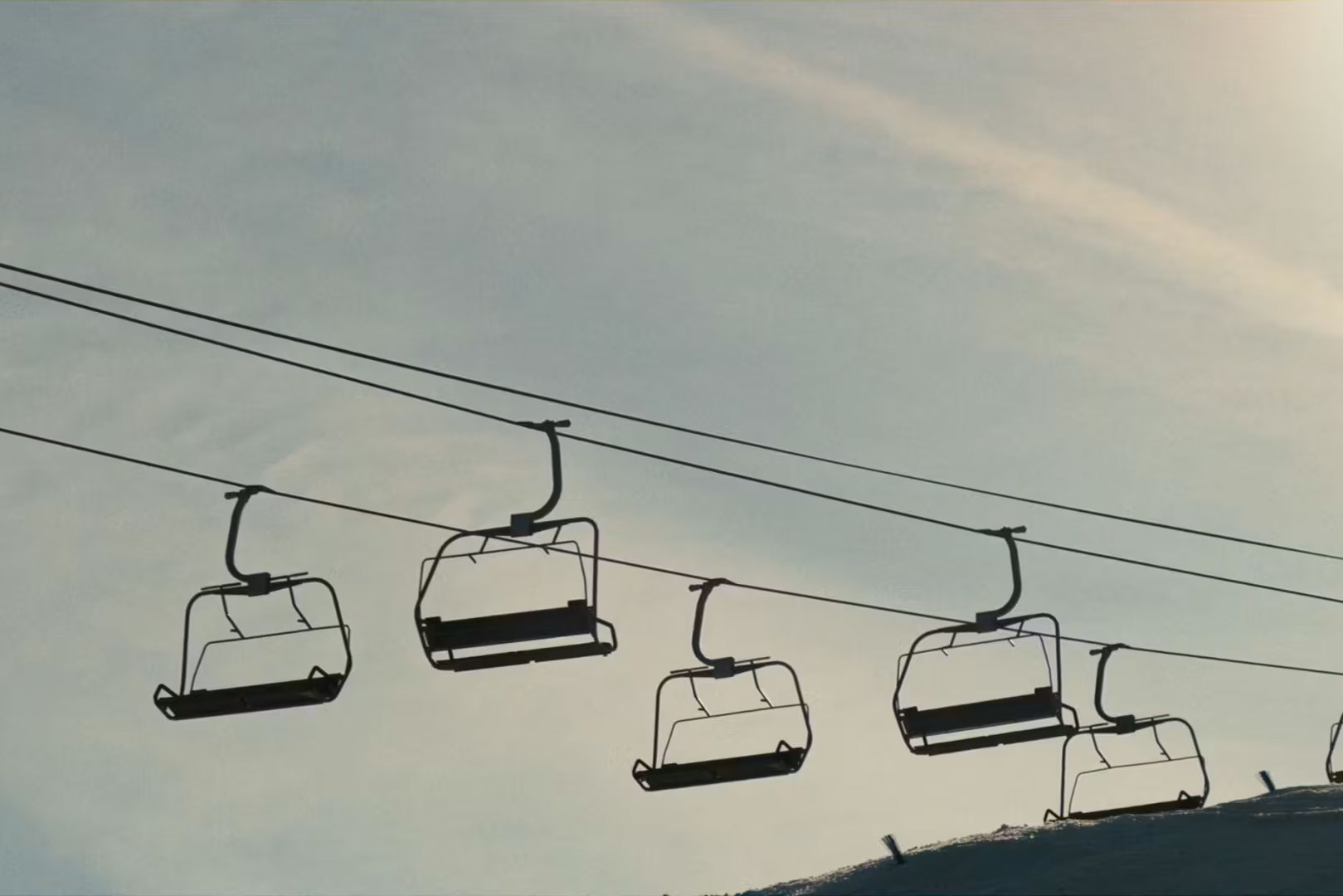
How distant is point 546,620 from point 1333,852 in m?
14.0

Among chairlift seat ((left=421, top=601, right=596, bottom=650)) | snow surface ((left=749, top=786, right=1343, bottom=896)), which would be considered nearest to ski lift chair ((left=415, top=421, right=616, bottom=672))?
chairlift seat ((left=421, top=601, right=596, bottom=650))

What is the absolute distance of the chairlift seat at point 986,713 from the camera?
65.3 ft

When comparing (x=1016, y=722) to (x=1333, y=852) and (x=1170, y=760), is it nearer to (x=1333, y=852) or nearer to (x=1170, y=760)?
(x=1170, y=760)

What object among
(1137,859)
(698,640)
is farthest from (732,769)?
(1137,859)

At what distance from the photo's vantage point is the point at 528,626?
682 inches

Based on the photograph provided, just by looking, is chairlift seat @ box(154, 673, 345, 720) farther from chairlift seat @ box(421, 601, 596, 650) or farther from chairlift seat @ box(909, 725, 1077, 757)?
chairlift seat @ box(909, 725, 1077, 757)

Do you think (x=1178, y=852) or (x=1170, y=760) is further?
(x=1178, y=852)

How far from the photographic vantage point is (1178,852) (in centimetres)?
2798

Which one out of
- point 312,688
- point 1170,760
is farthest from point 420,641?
point 1170,760

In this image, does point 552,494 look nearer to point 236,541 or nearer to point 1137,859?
point 236,541

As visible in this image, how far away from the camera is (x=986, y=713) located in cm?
2000

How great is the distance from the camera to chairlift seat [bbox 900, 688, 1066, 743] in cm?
1989

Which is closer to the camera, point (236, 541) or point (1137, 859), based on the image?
point (236, 541)

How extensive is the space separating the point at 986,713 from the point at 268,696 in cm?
666
